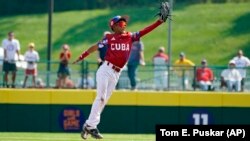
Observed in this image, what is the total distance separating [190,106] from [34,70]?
484cm

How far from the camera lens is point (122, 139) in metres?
24.5

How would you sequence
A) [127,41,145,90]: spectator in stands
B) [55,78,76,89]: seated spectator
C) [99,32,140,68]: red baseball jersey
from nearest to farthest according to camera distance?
1. [99,32,140,68]: red baseball jersey
2. [55,78,76,89]: seated spectator
3. [127,41,145,90]: spectator in stands

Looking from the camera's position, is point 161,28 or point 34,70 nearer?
point 34,70

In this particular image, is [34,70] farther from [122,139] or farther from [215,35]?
[215,35]

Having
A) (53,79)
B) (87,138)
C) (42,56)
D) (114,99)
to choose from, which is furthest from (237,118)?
(42,56)

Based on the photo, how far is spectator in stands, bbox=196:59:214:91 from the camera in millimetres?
31453

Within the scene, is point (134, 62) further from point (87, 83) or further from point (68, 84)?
point (68, 84)

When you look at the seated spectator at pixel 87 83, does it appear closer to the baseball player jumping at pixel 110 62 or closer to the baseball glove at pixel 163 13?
the baseball player jumping at pixel 110 62

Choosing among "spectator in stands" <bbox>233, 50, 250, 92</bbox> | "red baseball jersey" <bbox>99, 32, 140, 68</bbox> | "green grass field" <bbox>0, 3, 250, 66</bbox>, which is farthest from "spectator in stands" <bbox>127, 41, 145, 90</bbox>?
"green grass field" <bbox>0, 3, 250, 66</bbox>

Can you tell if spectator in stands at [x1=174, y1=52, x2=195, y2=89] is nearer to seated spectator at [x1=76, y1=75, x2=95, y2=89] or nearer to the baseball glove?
seated spectator at [x1=76, y1=75, x2=95, y2=89]

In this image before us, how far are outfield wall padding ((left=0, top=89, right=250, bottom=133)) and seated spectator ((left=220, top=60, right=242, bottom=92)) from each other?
134cm

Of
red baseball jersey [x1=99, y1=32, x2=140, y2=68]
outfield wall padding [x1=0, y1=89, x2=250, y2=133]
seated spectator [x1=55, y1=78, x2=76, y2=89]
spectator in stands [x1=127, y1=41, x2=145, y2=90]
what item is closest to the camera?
red baseball jersey [x1=99, y1=32, x2=140, y2=68]

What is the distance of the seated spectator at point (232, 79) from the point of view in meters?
31.4

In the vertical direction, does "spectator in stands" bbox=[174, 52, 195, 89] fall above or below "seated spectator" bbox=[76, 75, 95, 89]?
above
